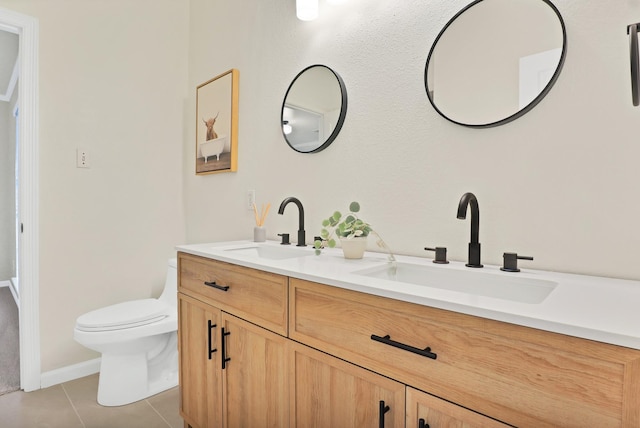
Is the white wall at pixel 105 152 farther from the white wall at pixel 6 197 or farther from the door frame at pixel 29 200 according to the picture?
the white wall at pixel 6 197

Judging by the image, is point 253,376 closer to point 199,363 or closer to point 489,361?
point 199,363

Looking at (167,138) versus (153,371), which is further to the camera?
(167,138)

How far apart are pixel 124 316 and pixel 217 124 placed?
1271 mm

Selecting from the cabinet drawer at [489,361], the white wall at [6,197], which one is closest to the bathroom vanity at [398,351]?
the cabinet drawer at [489,361]

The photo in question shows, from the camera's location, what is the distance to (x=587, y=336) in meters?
0.53

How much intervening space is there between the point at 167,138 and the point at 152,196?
45cm

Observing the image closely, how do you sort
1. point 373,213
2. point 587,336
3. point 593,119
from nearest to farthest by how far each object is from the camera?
1. point 587,336
2. point 593,119
3. point 373,213

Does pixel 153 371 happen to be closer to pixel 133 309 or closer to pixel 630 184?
pixel 133 309

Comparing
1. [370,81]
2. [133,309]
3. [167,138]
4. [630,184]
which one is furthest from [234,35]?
[630,184]

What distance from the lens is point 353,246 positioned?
1234mm

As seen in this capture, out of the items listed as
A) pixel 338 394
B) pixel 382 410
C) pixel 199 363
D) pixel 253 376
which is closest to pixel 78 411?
pixel 199 363

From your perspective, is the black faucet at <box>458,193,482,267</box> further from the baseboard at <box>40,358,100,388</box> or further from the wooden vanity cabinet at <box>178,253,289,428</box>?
the baseboard at <box>40,358,100,388</box>

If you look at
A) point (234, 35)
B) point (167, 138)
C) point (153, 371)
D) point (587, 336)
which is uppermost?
point (234, 35)

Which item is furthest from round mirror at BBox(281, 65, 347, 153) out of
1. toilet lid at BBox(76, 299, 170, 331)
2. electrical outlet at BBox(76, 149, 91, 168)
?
electrical outlet at BBox(76, 149, 91, 168)
